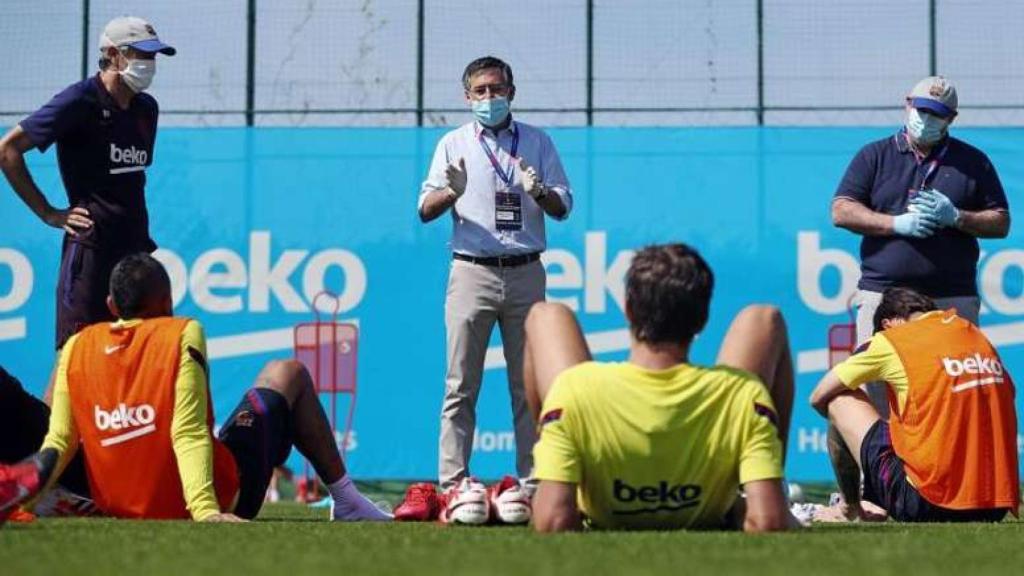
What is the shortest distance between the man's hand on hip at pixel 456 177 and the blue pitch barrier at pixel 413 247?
5.28 metres

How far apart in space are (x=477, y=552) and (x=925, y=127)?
14.8ft

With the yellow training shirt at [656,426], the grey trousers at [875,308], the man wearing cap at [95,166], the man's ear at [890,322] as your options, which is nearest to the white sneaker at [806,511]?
the grey trousers at [875,308]

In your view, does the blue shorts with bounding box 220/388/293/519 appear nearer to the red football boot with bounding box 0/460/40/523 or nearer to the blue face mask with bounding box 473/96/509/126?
the red football boot with bounding box 0/460/40/523

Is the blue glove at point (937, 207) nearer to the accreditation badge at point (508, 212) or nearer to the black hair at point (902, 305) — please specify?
the black hair at point (902, 305)

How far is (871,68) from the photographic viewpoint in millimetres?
15500

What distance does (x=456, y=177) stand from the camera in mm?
8195

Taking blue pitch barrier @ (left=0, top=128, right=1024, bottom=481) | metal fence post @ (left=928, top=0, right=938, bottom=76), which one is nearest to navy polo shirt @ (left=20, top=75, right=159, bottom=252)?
blue pitch barrier @ (left=0, top=128, right=1024, bottom=481)

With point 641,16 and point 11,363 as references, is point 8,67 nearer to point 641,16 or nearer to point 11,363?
point 11,363

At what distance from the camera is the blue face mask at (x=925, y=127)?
8.66 metres

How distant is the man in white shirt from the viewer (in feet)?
27.0

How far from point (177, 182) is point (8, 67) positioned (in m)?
2.68

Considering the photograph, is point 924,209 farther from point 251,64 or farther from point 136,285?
point 251,64

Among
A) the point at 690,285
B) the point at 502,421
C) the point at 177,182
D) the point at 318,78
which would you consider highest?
the point at 318,78

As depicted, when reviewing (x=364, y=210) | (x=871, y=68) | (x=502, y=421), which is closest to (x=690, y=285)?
(x=502, y=421)
